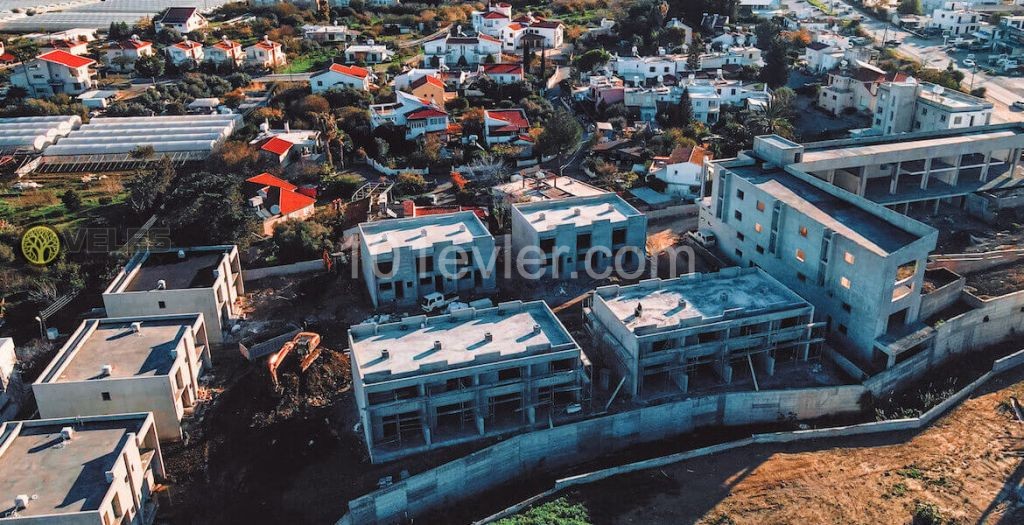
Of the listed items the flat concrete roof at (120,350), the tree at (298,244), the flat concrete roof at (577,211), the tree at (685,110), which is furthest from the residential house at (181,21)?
the flat concrete roof at (120,350)

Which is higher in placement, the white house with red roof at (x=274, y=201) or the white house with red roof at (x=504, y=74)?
the white house with red roof at (x=504, y=74)

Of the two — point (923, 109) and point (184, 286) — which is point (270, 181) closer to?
point (184, 286)

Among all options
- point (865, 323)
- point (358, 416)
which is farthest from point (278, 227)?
point (865, 323)

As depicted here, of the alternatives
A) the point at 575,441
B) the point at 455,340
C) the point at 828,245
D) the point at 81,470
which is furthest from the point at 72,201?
the point at 828,245

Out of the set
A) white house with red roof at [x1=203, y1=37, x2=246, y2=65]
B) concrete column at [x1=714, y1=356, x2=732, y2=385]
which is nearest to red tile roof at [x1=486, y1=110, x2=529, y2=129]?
white house with red roof at [x1=203, y1=37, x2=246, y2=65]

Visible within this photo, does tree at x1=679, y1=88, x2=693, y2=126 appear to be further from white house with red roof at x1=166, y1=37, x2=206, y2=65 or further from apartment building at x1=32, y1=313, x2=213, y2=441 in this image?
white house with red roof at x1=166, y1=37, x2=206, y2=65

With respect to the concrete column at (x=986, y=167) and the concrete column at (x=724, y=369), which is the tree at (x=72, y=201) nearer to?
the concrete column at (x=724, y=369)
